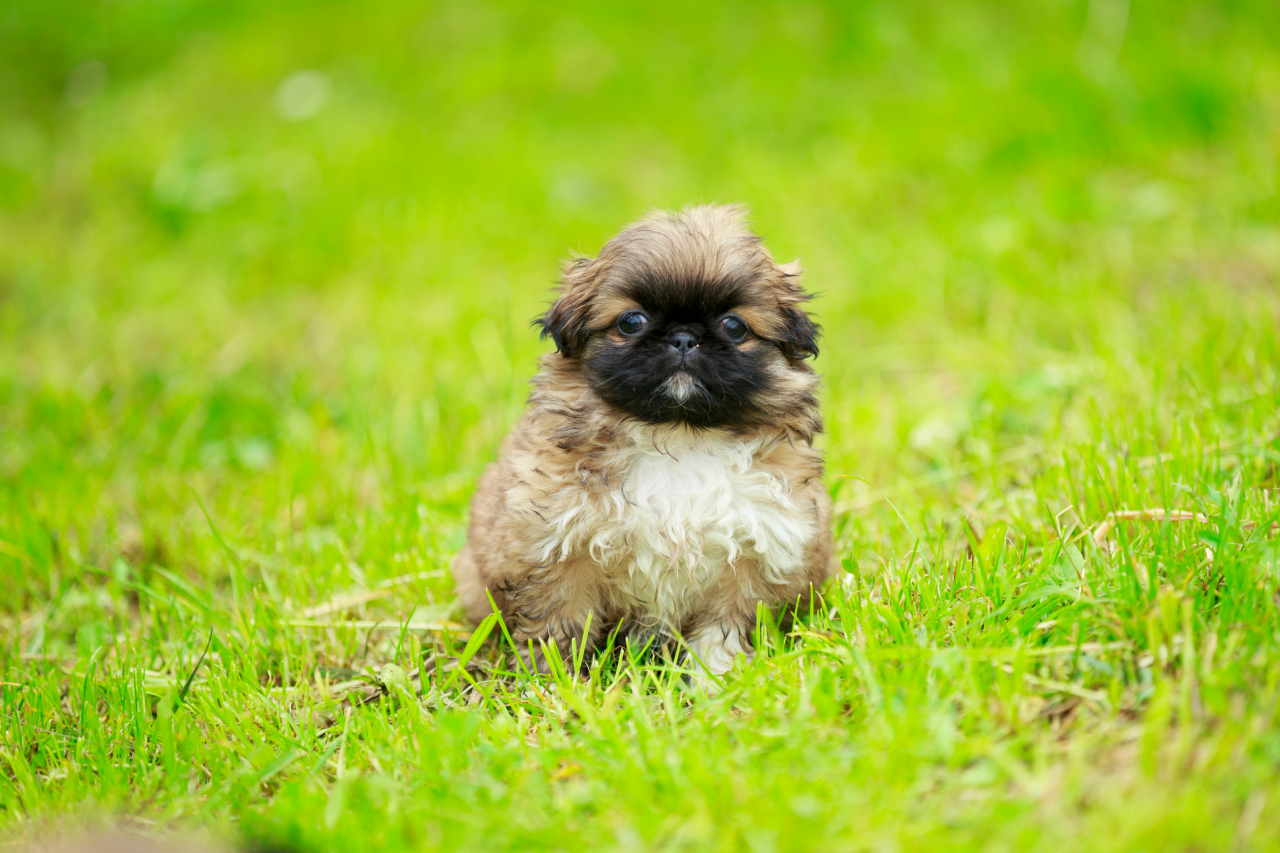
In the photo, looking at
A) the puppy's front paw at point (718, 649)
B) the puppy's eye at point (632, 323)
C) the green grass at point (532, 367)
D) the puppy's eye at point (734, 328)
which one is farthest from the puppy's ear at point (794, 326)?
the puppy's front paw at point (718, 649)

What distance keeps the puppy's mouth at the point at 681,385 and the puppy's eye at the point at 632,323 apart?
0.20m

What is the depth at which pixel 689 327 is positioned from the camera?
270cm

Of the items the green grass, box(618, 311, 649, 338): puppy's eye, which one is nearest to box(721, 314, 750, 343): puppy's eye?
box(618, 311, 649, 338): puppy's eye

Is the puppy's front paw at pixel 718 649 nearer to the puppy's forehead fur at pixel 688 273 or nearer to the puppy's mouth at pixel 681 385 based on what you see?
the puppy's mouth at pixel 681 385

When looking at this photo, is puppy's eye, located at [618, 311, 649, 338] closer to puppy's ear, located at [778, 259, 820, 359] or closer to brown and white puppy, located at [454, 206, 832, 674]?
brown and white puppy, located at [454, 206, 832, 674]

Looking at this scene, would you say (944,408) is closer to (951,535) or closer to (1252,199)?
(951,535)

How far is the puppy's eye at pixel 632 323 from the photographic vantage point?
2729mm

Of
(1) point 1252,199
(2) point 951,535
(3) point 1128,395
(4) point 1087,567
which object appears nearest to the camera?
(4) point 1087,567

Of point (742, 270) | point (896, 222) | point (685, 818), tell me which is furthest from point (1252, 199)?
point (685, 818)

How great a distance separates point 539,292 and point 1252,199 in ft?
14.4

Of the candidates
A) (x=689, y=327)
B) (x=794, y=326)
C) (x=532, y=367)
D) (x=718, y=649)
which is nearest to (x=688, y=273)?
(x=689, y=327)

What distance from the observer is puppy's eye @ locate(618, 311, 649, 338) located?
8.95 feet

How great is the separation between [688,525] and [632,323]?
61cm

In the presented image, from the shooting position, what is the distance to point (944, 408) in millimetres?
4445
